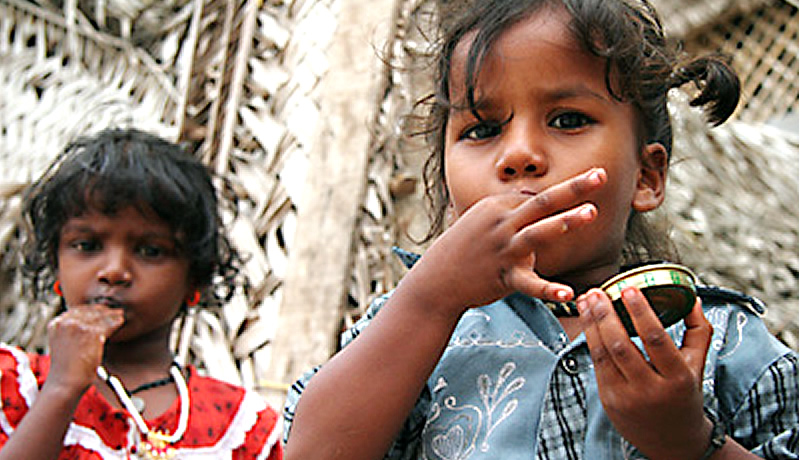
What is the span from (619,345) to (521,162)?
26 cm

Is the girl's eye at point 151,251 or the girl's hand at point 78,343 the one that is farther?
the girl's eye at point 151,251

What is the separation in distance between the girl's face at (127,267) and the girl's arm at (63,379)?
6 centimetres

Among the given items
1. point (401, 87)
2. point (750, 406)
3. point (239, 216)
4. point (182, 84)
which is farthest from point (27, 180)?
point (750, 406)

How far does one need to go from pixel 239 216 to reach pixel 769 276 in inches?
50.3

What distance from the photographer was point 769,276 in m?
2.21

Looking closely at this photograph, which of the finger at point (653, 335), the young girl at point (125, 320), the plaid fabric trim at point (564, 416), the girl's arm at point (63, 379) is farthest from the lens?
the young girl at point (125, 320)

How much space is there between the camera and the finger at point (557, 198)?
856 millimetres

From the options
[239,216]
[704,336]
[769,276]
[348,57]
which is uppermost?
[348,57]

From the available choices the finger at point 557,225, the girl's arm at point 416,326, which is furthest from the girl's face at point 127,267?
the finger at point 557,225

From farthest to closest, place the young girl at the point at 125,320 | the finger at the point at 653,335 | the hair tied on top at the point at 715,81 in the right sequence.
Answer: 1. the young girl at the point at 125,320
2. the hair tied on top at the point at 715,81
3. the finger at the point at 653,335

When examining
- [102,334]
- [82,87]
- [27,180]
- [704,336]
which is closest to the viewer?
[704,336]

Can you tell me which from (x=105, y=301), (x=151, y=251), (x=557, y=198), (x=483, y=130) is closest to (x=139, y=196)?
(x=151, y=251)

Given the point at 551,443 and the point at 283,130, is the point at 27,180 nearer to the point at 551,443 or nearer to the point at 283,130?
the point at 283,130

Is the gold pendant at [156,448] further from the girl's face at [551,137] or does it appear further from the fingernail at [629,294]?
the fingernail at [629,294]
